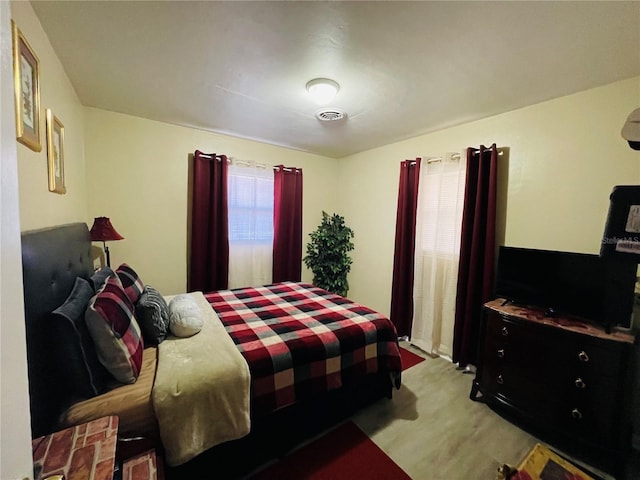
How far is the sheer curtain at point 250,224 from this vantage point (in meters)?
3.30

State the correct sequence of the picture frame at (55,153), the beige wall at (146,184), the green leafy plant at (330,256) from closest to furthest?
the picture frame at (55,153) → the beige wall at (146,184) → the green leafy plant at (330,256)

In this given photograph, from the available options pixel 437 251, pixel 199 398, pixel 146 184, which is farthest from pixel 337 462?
pixel 146 184

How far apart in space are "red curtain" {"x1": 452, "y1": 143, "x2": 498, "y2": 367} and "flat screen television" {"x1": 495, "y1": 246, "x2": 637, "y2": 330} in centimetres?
21

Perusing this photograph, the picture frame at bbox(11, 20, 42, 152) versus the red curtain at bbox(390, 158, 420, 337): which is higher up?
the picture frame at bbox(11, 20, 42, 152)

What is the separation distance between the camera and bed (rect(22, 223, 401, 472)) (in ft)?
3.55

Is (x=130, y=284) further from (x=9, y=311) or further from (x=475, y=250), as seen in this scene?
(x=475, y=250)

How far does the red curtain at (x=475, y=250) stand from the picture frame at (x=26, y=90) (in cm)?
300

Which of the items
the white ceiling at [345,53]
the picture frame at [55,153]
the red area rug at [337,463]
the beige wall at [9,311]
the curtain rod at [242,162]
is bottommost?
the red area rug at [337,463]

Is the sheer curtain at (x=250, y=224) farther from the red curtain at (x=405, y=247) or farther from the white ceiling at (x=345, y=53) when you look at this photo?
the red curtain at (x=405, y=247)

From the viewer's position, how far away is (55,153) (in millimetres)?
1615

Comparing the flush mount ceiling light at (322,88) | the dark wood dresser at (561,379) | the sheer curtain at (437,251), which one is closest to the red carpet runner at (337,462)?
the dark wood dresser at (561,379)

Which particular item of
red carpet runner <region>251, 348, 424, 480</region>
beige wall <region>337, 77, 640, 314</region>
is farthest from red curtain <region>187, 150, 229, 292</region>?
beige wall <region>337, 77, 640, 314</region>

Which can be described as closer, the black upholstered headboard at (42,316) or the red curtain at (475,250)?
the black upholstered headboard at (42,316)

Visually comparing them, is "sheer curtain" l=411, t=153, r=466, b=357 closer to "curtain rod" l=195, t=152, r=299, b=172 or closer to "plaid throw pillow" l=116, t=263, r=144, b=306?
"curtain rod" l=195, t=152, r=299, b=172
